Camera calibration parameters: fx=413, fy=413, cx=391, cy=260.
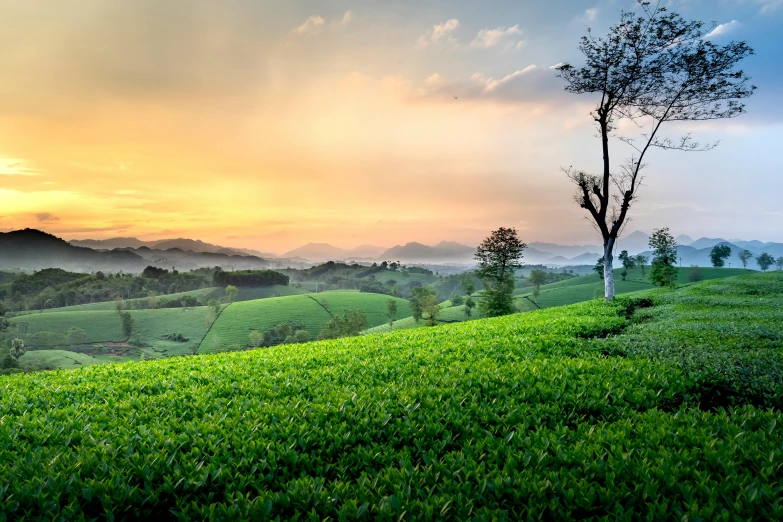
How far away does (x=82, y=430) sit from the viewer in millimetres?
5695

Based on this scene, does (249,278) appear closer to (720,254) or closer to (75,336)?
(75,336)

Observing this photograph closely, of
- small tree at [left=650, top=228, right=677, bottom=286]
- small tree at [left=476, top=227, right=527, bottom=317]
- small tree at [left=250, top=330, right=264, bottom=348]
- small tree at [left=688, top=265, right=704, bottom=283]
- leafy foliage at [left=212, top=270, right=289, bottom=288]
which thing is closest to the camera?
small tree at [left=650, top=228, right=677, bottom=286]

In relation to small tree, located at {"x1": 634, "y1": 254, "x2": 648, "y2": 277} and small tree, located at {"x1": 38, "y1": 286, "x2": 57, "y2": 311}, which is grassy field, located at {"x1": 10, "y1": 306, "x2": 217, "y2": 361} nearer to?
small tree, located at {"x1": 38, "y1": 286, "x2": 57, "y2": 311}

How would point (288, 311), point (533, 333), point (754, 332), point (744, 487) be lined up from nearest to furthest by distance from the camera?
point (744, 487), point (754, 332), point (533, 333), point (288, 311)

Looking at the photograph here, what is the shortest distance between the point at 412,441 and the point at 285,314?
107787 mm

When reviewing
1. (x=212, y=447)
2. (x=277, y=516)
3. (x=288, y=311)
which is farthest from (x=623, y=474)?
(x=288, y=311)

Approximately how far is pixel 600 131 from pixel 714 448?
25.0 metres

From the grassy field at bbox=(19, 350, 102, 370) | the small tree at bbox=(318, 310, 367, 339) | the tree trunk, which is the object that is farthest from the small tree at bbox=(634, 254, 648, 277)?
the grassy field at bbox=(19, 350, 102, 370)

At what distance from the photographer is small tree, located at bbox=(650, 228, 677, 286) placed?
154 feet

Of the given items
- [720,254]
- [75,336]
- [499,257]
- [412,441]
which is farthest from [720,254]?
[75,336]

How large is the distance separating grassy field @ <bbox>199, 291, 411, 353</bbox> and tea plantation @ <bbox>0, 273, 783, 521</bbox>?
9436cm

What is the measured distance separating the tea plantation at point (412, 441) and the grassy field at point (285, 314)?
9436cm

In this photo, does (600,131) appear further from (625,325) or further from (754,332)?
(754,332)

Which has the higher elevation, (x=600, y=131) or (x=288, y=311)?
(x=600, y=131)
